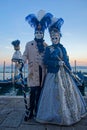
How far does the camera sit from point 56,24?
13.6 feet

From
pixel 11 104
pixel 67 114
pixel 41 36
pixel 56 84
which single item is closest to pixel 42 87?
pixel 56 84

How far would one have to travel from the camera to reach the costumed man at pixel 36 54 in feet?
13.6

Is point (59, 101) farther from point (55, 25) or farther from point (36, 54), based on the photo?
point (55, 25)

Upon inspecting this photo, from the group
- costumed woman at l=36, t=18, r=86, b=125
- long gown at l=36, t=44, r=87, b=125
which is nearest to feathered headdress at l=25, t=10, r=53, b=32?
costumed woman at l=36, t=18, r=86, b=125

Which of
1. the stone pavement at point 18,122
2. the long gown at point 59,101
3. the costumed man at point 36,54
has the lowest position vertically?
the stone pavement at point 18,122

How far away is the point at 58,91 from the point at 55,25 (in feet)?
4.02

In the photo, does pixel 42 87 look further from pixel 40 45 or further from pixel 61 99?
pixel 40 45

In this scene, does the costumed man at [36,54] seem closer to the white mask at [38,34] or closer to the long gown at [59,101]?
the white mask at [38,34]

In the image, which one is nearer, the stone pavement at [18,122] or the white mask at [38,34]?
the stone pavement at [18,122]

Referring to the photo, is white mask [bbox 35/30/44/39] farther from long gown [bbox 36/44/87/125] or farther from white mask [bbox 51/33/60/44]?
long gown [bbox 36/44/87/125]

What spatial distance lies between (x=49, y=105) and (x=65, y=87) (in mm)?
418

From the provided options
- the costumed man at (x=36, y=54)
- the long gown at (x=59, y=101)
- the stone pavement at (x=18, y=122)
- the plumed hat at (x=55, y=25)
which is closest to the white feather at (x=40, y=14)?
the costumed man at (x=36, y=54)

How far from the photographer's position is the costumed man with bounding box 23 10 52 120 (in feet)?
13.6

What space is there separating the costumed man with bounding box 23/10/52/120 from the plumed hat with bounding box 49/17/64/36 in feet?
0.26
